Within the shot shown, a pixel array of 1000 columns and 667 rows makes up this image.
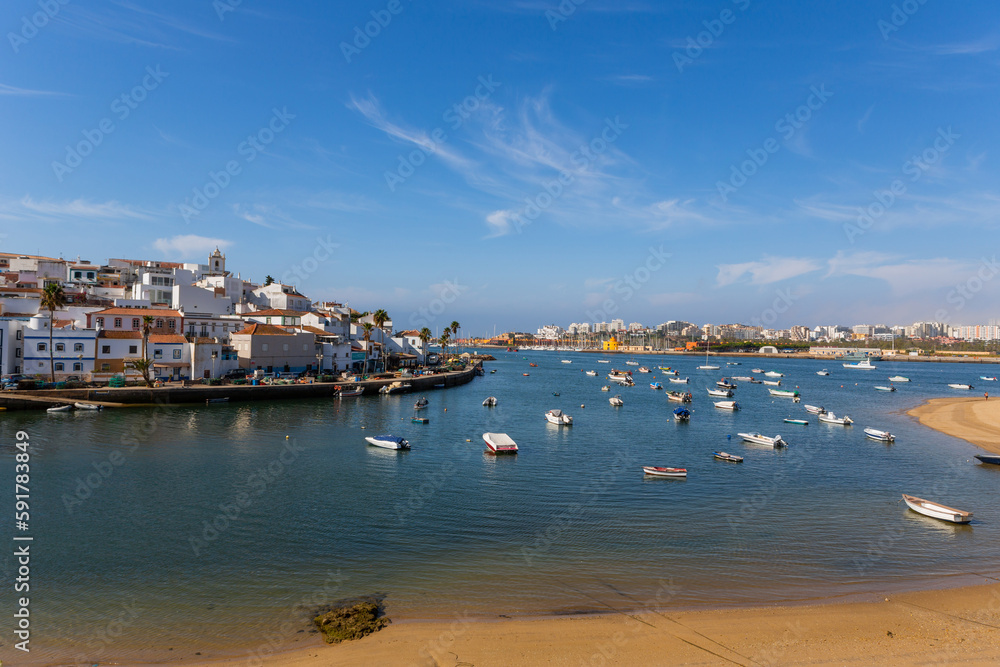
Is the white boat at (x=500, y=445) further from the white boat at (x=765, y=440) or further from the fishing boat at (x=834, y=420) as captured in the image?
the fishing boat at (x=834, y=420)

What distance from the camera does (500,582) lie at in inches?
640

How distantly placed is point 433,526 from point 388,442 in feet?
50.5

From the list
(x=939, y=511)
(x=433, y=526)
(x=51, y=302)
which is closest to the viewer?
(x=433, y=526)

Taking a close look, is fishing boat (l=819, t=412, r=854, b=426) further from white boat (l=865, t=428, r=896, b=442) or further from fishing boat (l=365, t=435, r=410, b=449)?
fishing boat (l=365, t=435, r=410, b=449)

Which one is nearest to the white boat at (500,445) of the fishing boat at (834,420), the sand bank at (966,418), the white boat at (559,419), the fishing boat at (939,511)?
the white boat at (559,419)

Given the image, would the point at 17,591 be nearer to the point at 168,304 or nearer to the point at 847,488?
the point at 847,488

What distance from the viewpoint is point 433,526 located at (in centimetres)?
2123

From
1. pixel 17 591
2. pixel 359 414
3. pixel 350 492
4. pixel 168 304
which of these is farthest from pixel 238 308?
pixel 17 591

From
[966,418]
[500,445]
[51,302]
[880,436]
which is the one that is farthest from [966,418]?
[51,302]

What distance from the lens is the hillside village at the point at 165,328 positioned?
51.2 m

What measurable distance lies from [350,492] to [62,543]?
35.4 ft

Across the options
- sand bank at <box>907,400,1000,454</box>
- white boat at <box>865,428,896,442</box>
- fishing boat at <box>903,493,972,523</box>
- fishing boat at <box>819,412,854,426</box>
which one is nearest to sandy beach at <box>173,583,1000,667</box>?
fishing boat at <box>903,493,972,523</box>

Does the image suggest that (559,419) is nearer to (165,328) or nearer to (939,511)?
(939,511)

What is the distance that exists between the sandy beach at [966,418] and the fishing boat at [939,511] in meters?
22.0
